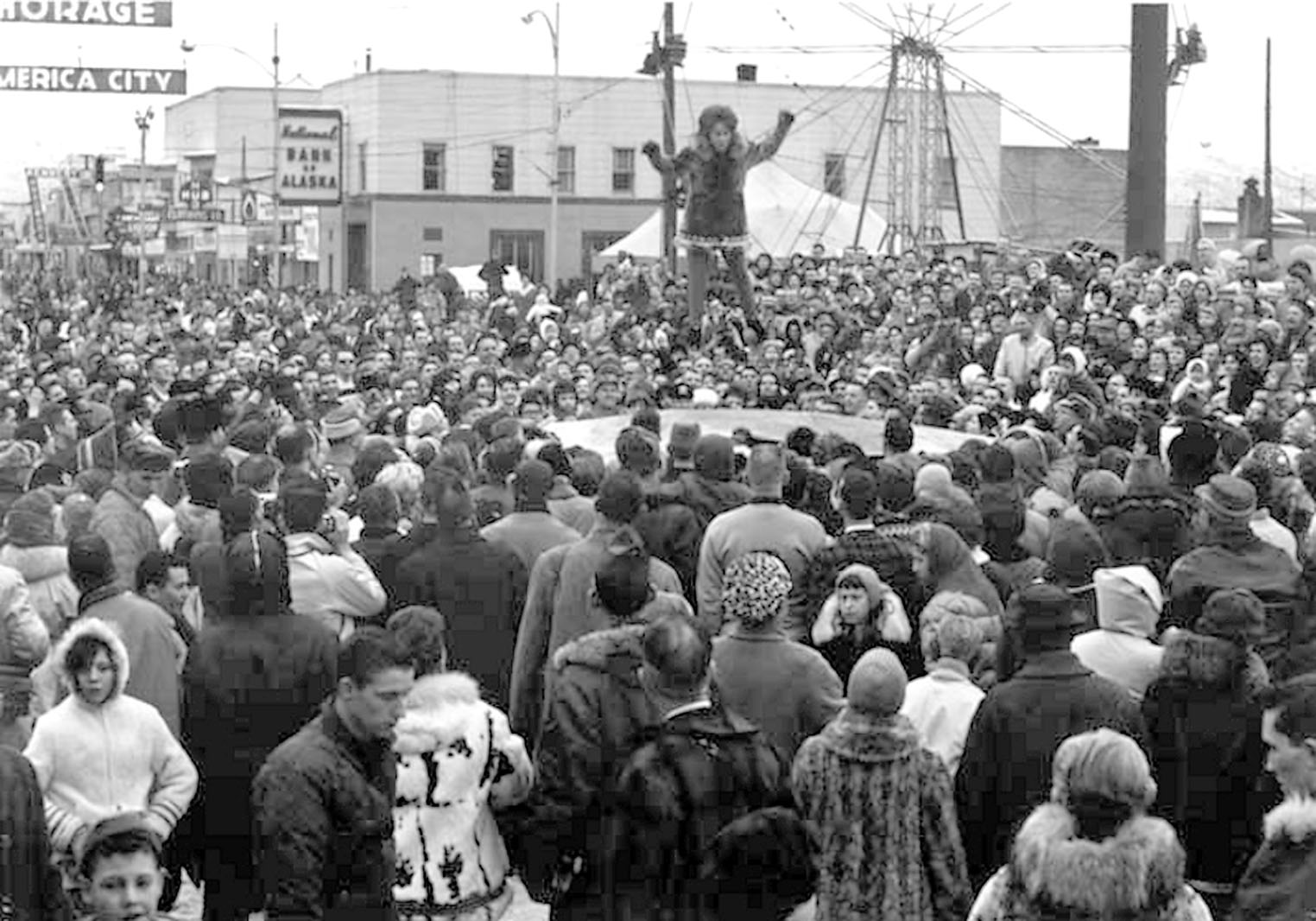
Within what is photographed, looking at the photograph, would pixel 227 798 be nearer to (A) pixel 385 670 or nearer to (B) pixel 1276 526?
(A) pixel 385 670

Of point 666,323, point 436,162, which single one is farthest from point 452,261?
point 666,323

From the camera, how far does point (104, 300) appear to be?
42.4m

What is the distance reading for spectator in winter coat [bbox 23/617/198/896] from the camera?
20.9ft

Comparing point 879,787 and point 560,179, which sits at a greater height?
point 560,179

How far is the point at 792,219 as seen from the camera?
132 feet

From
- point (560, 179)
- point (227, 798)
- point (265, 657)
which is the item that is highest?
point (560, 179)

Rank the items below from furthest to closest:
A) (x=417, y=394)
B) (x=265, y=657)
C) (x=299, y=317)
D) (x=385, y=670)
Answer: (x=299, y=317), (x=417, y=394), (x=265, y=657), (x=385, y=670)

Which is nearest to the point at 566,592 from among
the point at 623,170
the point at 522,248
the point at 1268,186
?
the point at 1268,186

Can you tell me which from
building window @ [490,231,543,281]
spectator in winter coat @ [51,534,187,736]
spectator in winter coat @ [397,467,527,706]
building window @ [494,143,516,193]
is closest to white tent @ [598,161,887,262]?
building window @ [490,231,543,281]

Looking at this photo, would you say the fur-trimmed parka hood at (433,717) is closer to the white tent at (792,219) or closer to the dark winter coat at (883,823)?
the dark winter coat at (883,823)

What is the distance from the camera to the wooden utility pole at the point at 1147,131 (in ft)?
107

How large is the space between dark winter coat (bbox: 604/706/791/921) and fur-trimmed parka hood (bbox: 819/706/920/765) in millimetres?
207

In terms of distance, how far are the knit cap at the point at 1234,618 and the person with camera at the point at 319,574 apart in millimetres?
3000

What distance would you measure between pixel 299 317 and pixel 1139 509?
2549 cm
